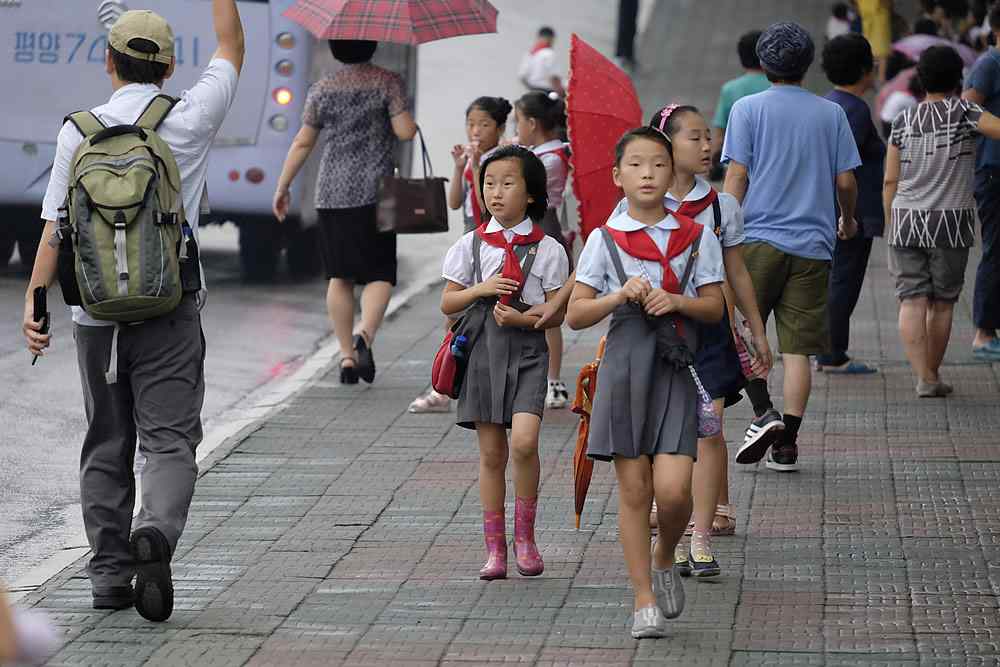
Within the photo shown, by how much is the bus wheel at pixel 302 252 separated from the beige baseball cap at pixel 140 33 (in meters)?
8.81

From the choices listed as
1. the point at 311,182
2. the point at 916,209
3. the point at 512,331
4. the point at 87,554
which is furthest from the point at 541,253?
the point at 311,182

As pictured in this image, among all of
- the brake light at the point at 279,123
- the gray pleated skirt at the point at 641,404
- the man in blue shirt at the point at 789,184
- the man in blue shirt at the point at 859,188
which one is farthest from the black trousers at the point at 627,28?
the gray pleated skirt at the point at 641,404

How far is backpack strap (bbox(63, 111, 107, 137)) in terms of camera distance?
5511 millimetres

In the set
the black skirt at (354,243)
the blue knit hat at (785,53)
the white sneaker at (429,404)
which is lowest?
the white sneaker at (429,404)

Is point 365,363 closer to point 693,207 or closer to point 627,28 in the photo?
point 693,207

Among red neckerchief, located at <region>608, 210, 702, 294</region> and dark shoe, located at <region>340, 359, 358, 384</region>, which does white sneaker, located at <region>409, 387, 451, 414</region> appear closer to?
dark shoe, located at <region>340, 359, 358, 384</region>

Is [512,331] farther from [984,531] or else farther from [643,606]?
[984,531]

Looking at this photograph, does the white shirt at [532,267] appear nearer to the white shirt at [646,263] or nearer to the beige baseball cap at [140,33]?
the white shirt at [646,263]

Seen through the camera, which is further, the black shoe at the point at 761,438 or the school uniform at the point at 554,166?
the school uniform at the point at 554,166

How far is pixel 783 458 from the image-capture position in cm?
754

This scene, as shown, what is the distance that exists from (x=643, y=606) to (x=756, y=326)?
4.11 ft

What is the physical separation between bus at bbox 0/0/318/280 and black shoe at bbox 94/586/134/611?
7.95m

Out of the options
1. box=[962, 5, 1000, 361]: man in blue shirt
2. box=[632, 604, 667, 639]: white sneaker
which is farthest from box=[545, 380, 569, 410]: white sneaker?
box=[632, 604, 667, 639]: white sneaker

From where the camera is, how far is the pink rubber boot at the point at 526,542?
6.00 m
